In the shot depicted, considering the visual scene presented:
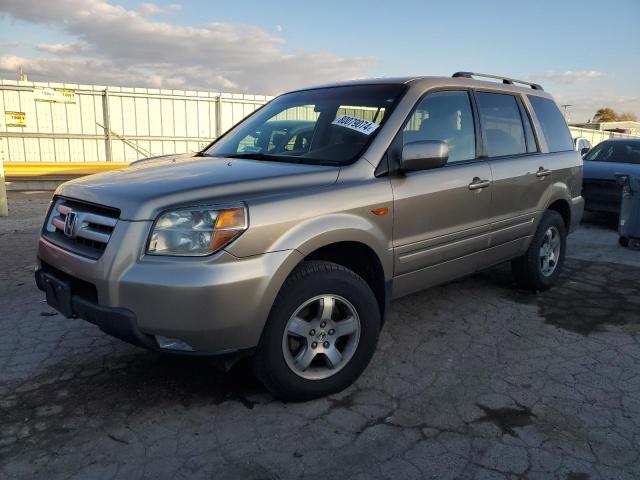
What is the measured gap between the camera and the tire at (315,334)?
8.89 ft

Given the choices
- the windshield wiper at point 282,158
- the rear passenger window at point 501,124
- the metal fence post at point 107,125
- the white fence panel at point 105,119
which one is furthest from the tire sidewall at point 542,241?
the metal fence post at point 107,125

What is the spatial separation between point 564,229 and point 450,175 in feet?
7.05

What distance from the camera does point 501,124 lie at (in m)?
4.29

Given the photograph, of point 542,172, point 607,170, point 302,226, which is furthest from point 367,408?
point 607,170

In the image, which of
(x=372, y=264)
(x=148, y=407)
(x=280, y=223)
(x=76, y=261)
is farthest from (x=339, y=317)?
(x=76, y=261)

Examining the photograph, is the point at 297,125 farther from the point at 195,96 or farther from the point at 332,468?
the point at 195,96

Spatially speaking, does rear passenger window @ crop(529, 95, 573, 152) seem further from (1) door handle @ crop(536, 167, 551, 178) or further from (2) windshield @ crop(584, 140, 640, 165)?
(2) windshield @ crop(584, 140, 640, 165)

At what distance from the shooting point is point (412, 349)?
145 inches

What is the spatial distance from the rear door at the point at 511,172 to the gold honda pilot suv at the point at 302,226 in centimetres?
2

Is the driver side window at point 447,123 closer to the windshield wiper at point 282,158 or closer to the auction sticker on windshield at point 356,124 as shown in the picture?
the auction sticker on windshield at point 356,124

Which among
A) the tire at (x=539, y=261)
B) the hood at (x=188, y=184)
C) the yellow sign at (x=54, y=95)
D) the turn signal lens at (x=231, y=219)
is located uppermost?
the yellow sign at (x=54, y=95)

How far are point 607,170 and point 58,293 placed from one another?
28.2ft

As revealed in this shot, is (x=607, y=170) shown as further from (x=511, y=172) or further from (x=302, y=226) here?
(x=302, y=226)

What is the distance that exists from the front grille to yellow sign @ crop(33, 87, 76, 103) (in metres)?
12.2
